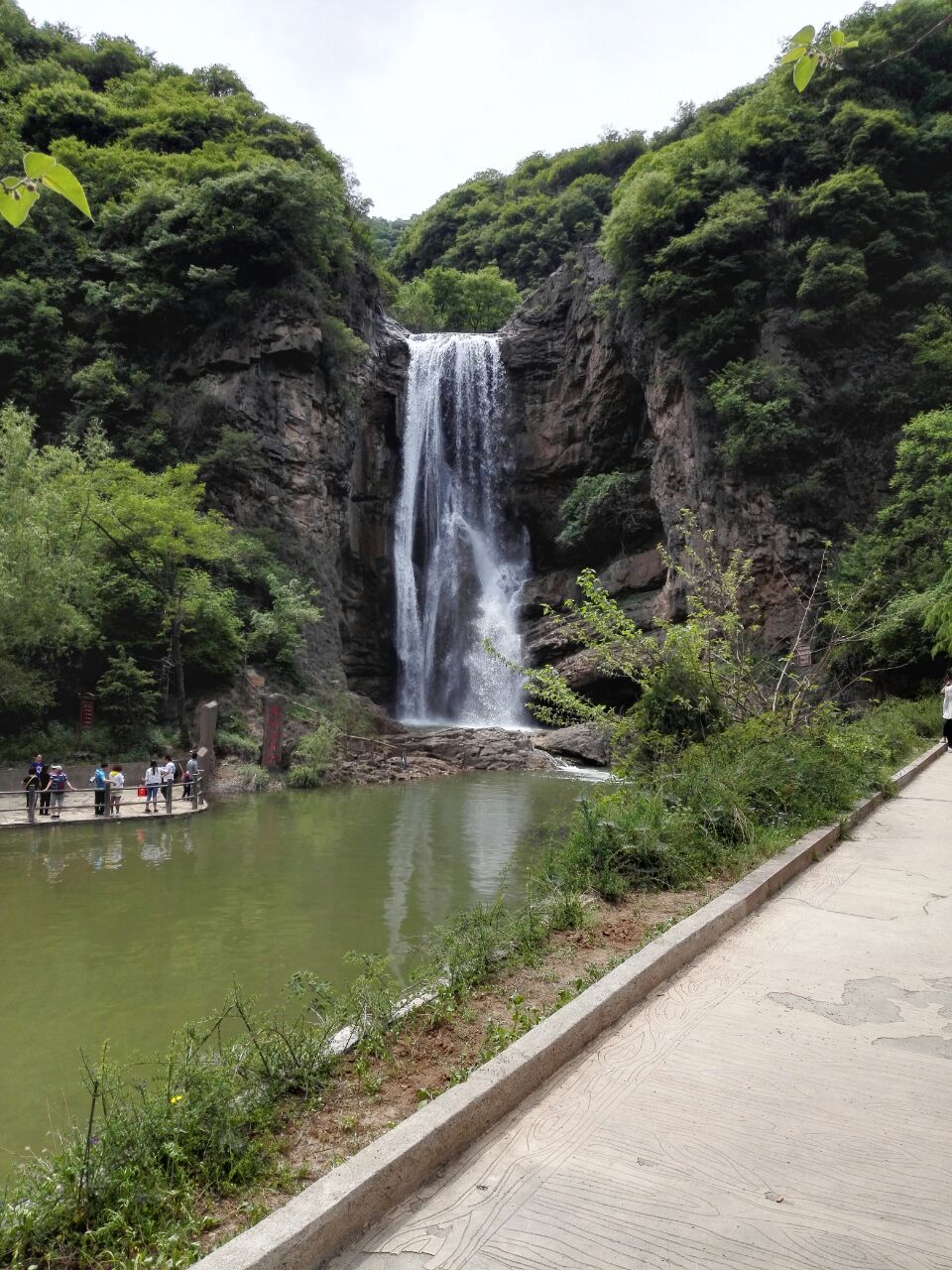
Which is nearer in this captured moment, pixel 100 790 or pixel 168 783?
pixel 100 790

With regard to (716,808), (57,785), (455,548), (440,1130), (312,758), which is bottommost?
(312,758)

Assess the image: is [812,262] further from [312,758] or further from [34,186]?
[34,186]

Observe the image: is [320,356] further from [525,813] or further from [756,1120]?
[756,1120]

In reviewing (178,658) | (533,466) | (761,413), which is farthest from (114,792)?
(533,466)

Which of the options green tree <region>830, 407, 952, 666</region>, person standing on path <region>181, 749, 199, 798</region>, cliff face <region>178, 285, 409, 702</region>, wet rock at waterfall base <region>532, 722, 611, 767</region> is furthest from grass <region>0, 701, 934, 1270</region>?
cliff face <region>178, 285, 409, 702</region>

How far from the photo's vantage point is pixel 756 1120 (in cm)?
302

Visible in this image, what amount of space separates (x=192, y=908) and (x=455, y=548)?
27.3 meters

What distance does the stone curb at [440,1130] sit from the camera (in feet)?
7.37

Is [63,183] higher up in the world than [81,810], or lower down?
higher up

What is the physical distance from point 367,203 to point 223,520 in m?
21.2

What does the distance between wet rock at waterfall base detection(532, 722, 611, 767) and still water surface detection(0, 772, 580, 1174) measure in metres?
8.81

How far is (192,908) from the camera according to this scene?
1034 cm

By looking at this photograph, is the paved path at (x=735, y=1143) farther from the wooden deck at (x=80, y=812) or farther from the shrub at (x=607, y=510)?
the shrub at (x=607, y=510)

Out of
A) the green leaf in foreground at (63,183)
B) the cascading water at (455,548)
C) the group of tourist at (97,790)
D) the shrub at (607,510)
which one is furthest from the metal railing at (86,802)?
the shrub at (607,510)
